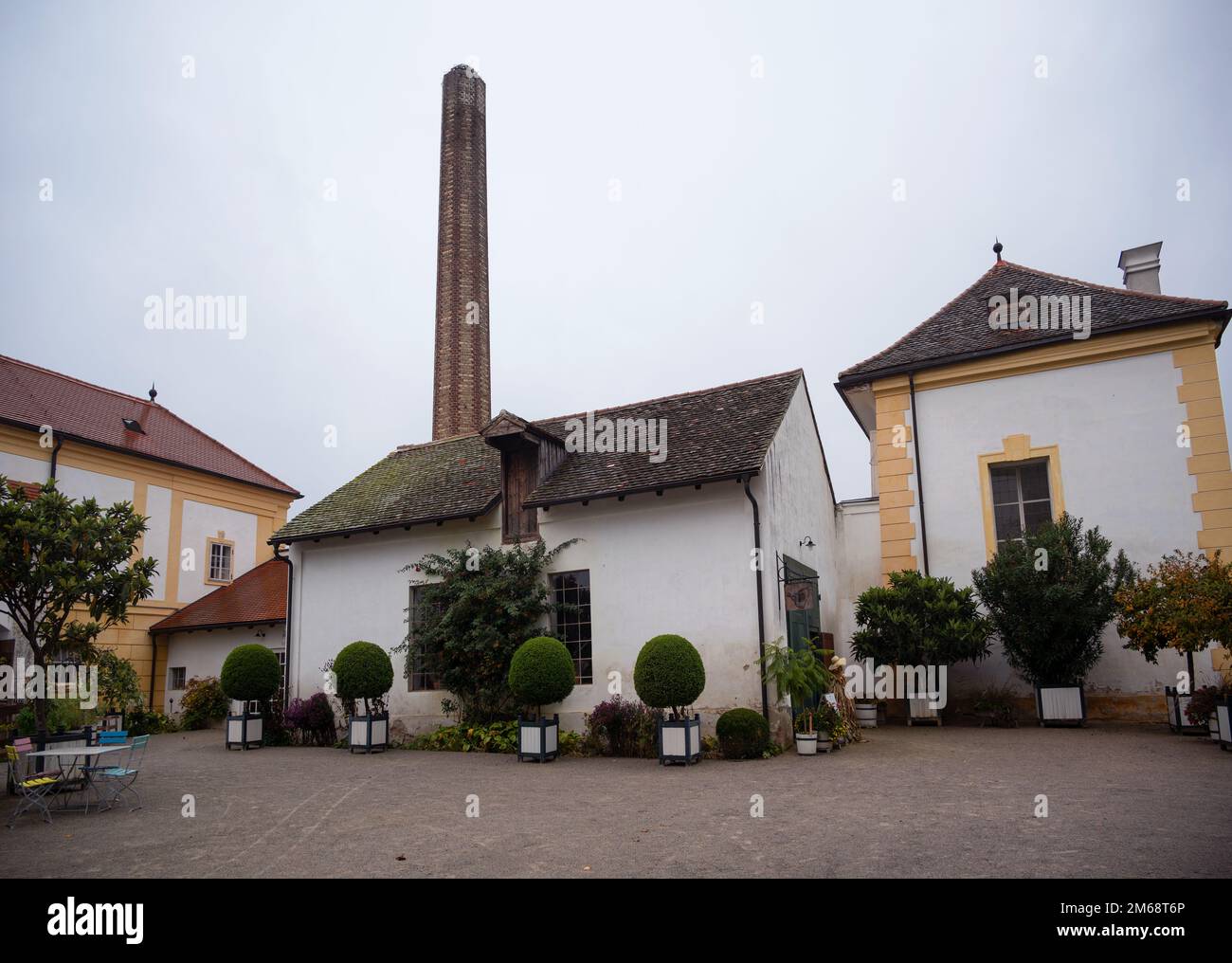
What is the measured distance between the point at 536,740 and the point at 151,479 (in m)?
16.6

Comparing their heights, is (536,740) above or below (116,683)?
below

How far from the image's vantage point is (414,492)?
58.4 feet

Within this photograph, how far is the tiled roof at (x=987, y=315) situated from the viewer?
15.3 m

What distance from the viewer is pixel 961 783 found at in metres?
9.09

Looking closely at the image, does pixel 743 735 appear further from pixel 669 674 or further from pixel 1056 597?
pixel 1056 597

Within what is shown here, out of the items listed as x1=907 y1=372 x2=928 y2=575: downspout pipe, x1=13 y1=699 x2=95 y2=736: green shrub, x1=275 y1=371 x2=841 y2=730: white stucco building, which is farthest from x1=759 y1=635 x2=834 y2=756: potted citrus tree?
x1=13 y1=699 x2=95 y2=736: green shrub

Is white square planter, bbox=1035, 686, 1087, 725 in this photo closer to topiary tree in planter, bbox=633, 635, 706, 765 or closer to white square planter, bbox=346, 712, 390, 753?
topiary tree in planter, bbox=633, 635, 706, 765

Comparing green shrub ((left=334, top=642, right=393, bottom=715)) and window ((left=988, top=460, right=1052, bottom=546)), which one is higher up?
window ((left=988, top=460, right=1052, bottom=546))

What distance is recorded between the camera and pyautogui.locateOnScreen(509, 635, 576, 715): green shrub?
1314cm

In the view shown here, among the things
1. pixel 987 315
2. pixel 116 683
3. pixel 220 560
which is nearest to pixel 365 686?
pixel 116 683

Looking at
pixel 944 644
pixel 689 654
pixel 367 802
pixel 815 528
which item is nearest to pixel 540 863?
pixel 367 802

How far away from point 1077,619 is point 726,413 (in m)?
7.12

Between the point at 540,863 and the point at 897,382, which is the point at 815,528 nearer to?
the point at 897,382

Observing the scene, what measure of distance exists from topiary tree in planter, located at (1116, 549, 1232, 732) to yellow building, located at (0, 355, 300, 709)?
2205cm
